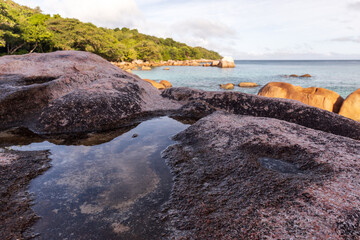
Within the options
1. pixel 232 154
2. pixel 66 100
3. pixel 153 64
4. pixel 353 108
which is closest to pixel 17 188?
pixel 232 154

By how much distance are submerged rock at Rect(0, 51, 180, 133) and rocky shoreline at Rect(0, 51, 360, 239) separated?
0.16 feet

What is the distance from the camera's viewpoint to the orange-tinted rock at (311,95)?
601 inches

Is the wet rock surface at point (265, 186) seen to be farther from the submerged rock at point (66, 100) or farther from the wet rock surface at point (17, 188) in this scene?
the submerged rock at point (66, 100)

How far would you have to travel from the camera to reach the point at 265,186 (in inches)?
148

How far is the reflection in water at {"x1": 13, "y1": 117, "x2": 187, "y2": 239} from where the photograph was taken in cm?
348

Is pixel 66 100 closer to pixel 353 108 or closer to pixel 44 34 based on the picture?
pixel 353 108

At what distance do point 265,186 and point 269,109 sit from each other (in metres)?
7.27

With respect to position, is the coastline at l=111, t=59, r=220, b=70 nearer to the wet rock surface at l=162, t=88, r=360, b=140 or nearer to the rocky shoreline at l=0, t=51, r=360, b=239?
the wet rock surface at l=162, t=88, r=360, b=140

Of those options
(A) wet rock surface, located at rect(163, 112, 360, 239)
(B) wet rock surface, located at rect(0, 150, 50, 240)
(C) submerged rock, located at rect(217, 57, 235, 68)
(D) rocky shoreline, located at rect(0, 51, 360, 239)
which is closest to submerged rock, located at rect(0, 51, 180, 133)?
(D) rocky shoreline, located at rect(0, 51, 360, 239)

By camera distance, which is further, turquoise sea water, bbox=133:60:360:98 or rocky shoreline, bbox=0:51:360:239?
turquoise sea water, bbox=133:60:360:98

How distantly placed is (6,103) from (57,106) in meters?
2.56

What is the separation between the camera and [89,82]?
1252 cm

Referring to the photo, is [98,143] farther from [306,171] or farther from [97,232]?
[306,171]

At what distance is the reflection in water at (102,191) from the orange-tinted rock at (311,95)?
44.6ft
